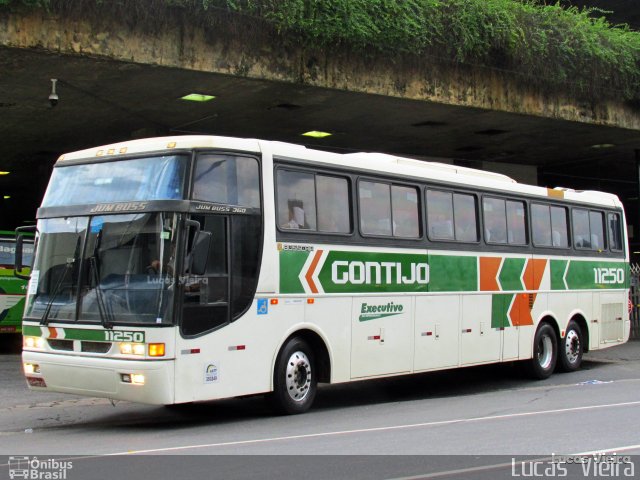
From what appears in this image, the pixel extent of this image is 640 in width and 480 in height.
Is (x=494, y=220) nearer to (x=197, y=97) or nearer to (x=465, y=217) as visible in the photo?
(x=465, y=217)

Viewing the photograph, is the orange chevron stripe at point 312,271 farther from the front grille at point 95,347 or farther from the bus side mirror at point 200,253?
the front grille at point 95,347

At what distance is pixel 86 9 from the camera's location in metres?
13.2

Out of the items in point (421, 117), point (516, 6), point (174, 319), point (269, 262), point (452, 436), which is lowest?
point (452, 436)

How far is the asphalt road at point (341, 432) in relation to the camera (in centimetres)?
716

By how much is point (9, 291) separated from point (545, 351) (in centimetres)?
1275

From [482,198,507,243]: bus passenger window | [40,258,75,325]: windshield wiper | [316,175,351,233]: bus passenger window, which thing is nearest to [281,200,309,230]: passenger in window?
[316,175,351,233]: bus passenger window

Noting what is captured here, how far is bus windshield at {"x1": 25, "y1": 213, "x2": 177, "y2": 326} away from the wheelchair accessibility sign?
1386 mm

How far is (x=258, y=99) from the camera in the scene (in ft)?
55.0

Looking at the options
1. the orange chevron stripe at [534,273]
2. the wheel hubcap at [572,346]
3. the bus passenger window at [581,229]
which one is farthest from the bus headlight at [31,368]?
the bus passenger window at [581,229]

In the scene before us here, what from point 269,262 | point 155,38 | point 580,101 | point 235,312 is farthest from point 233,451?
point 580,101

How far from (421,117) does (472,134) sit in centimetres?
278

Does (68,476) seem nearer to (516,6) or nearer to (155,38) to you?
(155,38)

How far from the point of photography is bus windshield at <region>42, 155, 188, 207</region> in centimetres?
960

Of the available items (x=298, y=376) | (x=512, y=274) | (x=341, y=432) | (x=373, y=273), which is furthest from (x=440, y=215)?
(x=341, y=432)
